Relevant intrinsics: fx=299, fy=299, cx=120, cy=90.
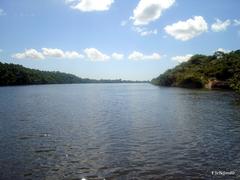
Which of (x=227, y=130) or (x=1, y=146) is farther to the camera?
(x=227, y=130)

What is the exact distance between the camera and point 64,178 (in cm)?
1524

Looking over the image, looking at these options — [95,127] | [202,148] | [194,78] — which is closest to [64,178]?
[202,148]

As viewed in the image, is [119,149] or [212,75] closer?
[119,149]

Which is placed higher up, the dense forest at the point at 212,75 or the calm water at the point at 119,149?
the dense forest at the point at 212,75

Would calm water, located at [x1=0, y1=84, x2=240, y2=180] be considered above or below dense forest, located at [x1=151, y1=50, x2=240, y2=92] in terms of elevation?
below

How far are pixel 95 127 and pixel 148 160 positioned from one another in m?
12.8

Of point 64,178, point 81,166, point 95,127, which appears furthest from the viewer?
point 95,127

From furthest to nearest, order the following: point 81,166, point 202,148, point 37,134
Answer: point 37,134 < point 202,148 < point 81,166

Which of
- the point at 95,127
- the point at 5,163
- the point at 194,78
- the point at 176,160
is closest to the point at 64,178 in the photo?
the point at 5,163

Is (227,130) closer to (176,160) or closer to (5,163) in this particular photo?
(176,160)

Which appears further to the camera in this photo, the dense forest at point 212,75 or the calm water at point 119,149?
the dense forest at point 212,75

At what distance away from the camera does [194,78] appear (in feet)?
446

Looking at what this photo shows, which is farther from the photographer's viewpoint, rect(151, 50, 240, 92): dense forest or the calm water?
rect(151, 50, 240, 92): dense forest

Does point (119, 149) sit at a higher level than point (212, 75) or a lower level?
lower
